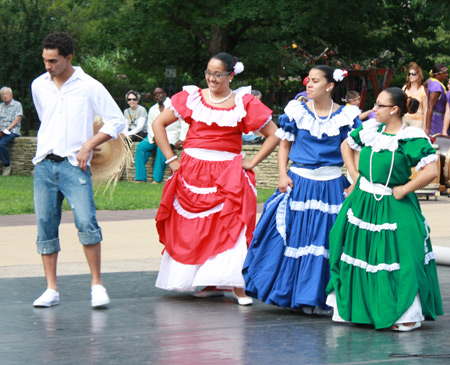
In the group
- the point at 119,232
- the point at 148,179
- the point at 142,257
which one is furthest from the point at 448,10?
the point at 142,257

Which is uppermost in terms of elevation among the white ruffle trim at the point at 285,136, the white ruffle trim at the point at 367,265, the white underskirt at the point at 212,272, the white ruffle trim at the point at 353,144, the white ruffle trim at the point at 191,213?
the white ruffle trim at the point at 285,136

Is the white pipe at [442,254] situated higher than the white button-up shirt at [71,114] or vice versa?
the white button-up shirt at [71,114]

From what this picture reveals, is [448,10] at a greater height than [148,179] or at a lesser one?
greater

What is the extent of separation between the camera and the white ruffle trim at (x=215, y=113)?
7.33m

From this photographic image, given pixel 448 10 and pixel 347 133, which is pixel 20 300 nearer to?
pixel 347 133

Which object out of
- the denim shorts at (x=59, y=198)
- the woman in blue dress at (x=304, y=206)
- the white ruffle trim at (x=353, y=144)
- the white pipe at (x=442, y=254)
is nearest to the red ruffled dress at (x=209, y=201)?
the woman in blue dress at (x=304, y=206)

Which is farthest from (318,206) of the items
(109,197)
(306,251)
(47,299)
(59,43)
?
(109,197)

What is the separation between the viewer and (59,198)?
6906 mm

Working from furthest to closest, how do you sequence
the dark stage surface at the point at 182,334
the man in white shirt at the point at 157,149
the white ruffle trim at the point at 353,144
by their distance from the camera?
the man in white shirt at the point at 157,149, the white ruffle trim at the point at 353,144, the dark stage surface at the point at 182,334

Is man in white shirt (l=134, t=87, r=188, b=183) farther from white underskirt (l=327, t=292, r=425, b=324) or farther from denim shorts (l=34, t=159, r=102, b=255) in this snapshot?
white underskirt (l=327, t=292, r=425, b=324)

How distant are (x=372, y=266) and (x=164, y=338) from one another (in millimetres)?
1460

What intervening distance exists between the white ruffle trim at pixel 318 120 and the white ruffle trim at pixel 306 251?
0.81 metres

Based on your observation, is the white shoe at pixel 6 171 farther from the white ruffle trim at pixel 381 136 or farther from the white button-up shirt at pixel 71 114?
the white ruffle trim at pixel 381 136

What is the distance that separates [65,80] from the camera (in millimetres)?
6863
